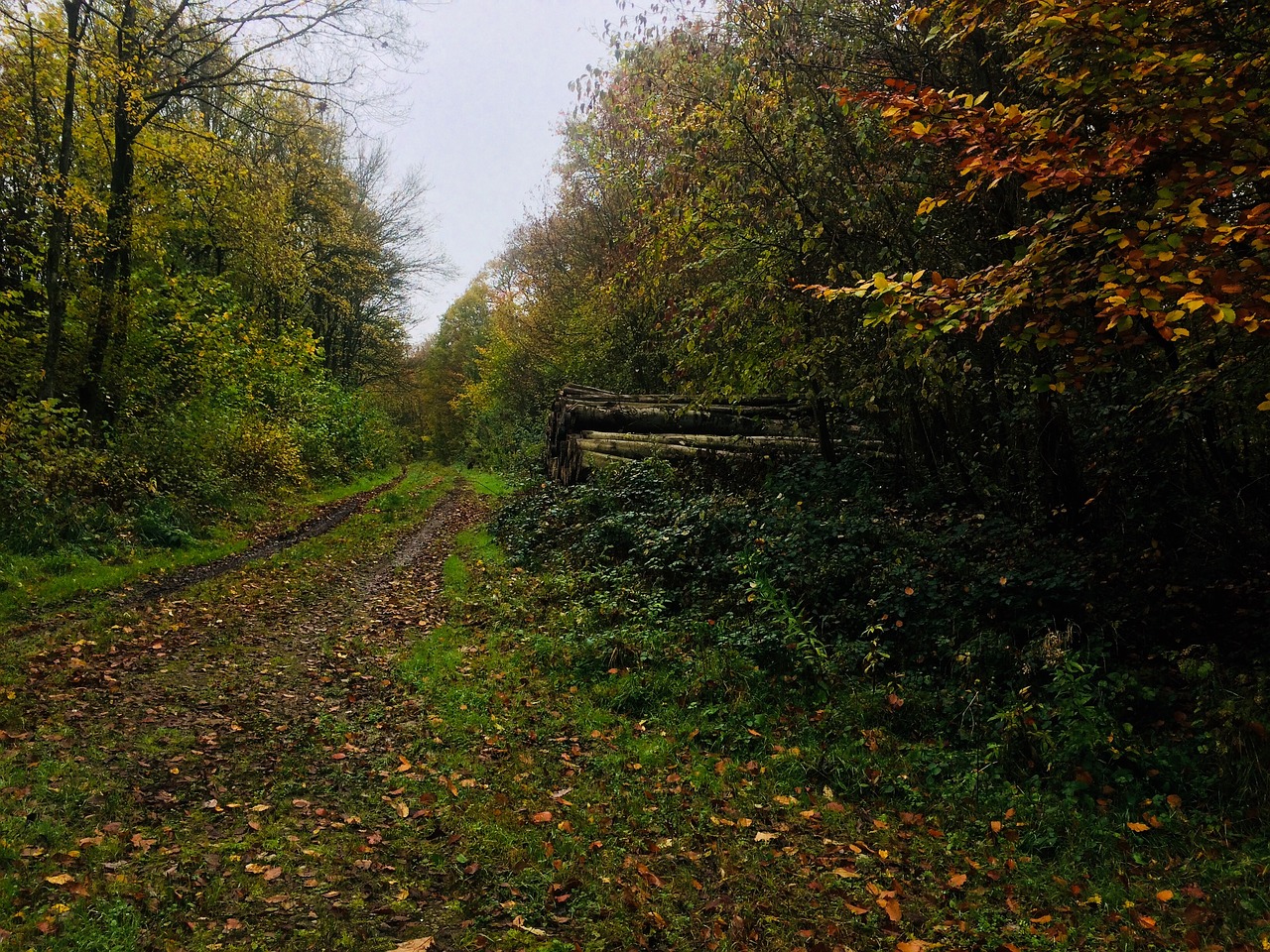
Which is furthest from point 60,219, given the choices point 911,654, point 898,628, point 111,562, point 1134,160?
point 1134,160

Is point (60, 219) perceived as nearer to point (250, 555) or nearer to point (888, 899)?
point (250, 555)

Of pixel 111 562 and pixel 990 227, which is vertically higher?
pixel 990 227

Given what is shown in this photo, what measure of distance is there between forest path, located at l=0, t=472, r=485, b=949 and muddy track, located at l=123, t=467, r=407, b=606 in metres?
0.18

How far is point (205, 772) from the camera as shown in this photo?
4.82 m

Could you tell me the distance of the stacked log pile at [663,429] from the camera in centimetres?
1154

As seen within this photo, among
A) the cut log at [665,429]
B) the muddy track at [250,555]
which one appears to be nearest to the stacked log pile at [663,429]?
the cut log at [665,429]

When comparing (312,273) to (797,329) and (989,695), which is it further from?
(989,695)

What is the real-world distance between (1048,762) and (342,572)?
10.6m

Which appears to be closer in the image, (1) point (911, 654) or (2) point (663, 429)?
(1) point (911, 654)

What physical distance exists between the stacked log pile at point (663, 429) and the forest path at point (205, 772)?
5.52 meters

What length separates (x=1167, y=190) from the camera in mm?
3832

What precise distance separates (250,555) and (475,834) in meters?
9.68

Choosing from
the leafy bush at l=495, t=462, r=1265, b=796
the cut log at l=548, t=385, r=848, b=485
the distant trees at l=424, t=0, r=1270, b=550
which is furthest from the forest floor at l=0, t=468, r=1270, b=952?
the cut log at l=548, t=385, r=848, b=485

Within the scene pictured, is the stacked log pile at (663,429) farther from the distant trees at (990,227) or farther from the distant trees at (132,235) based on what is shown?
the distant trees at (132,235)
